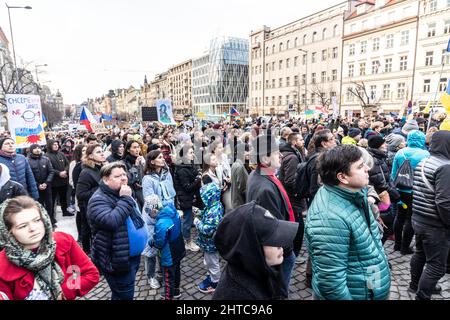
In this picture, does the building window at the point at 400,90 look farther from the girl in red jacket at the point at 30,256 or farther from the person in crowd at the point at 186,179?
the girl in red jacket at the point at 30,256

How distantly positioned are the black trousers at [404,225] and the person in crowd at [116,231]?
4.09 m

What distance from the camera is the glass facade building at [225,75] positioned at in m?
74.8

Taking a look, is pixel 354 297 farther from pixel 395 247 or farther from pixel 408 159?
pixel 395 247

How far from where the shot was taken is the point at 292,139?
477 cm

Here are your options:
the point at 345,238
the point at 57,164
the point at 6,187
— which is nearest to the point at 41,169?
the point at 57,164

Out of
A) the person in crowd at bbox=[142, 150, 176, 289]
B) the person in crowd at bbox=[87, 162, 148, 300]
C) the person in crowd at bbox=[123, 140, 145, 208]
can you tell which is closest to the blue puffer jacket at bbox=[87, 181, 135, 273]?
the person in crowd at bbox=[87, 162, 148, 300]

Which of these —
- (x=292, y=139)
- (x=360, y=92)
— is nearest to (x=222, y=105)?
(x=360, y=92)

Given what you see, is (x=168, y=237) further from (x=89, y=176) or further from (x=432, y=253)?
(x=432, y=253)

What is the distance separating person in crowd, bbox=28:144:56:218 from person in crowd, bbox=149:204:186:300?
4.34 metres

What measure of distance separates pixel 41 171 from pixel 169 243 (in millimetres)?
4640

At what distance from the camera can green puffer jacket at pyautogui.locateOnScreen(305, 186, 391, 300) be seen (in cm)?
200

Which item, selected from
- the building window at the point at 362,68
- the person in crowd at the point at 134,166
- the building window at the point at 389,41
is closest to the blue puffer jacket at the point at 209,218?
the person in crowd at the point at 134,166

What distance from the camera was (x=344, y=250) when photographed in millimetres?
2004
